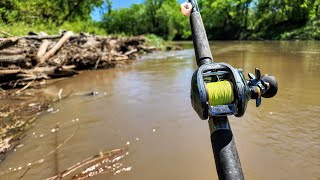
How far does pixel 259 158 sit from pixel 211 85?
7.21ft

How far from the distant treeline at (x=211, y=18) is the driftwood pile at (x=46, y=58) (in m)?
3.39

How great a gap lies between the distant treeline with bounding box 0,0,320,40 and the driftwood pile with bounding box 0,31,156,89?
3390mm

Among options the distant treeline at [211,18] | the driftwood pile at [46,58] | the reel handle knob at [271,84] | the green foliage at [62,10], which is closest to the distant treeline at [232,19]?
the distant treeline at [211,18]

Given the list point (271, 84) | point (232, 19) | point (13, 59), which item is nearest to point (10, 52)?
point (13, 59)

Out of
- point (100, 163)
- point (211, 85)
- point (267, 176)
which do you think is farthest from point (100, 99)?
point (211, 85)

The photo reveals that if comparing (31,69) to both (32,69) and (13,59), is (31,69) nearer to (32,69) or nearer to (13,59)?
(32,69)

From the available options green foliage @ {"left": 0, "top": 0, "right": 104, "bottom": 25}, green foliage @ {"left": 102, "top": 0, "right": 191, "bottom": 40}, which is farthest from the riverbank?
green foliage @ {"left": 102, "top": 0, "right": 191, "bottom": 40}

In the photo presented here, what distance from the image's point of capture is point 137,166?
3.16m

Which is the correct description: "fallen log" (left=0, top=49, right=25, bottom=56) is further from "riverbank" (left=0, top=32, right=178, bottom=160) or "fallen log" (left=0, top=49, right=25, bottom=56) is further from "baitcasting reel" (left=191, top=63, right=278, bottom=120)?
"baitcasting reel" (left=191, top=63, right=278, bottom=120)

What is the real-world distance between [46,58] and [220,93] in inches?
349

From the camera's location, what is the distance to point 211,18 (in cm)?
5578

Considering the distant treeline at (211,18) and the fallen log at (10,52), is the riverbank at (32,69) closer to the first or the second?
the fallen log at (10,52)

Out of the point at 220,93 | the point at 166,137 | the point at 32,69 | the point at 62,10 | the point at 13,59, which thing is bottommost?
the point at 166,137

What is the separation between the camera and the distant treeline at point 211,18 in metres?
31.2
